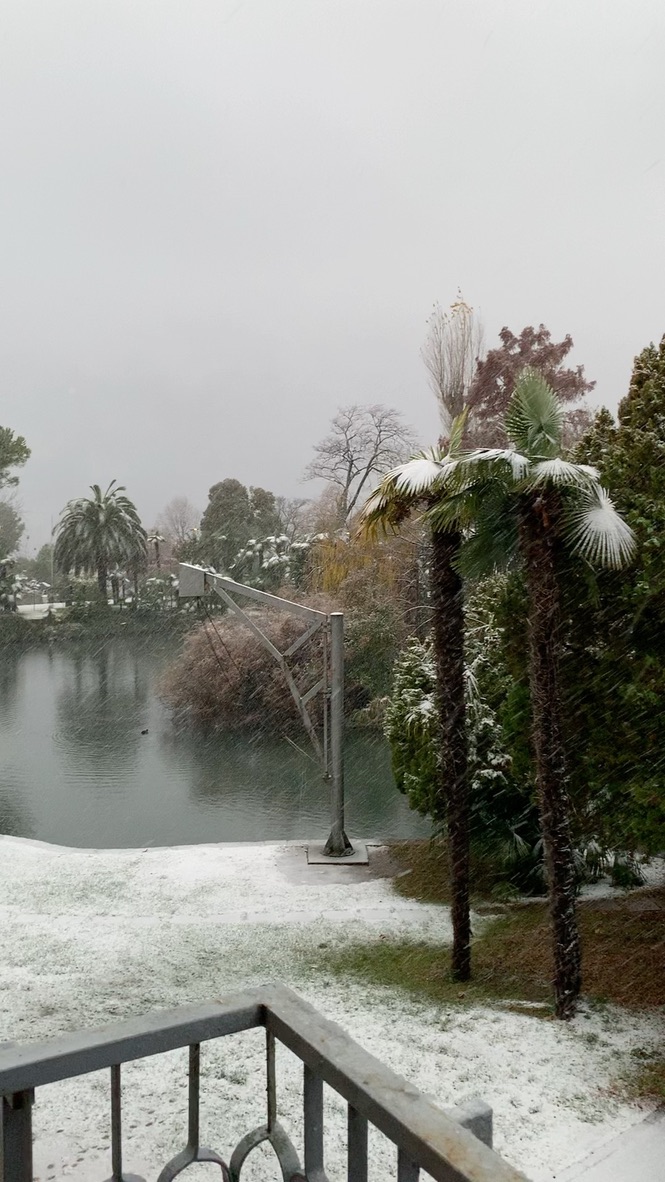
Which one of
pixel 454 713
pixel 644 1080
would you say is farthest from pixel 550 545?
pixel 644 1080

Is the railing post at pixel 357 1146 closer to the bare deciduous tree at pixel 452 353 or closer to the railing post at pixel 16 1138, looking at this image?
the railing post at pixel 16 1138

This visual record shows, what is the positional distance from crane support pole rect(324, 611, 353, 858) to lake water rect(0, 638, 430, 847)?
1.62m

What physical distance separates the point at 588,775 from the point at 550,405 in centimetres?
183

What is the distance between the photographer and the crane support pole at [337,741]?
21.9ft

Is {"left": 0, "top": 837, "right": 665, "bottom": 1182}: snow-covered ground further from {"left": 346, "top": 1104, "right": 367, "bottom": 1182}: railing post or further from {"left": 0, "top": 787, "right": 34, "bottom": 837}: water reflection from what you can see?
{"left": 0, "top": 787, "right": 34, "bottom": 837}: water reflection

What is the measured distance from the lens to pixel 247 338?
46594 millimetres

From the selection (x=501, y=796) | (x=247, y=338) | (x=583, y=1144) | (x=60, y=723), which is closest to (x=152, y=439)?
(x=247, y=338)

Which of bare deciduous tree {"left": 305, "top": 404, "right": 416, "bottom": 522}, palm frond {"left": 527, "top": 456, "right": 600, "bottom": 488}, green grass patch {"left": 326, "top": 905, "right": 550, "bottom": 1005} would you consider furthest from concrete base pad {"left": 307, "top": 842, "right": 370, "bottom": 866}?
bare deciduous tree {"left": 305, "top": 404, "right": 416, "bottom": 522}

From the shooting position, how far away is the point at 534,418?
4066 millimetres

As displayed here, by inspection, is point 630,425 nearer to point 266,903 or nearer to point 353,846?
point 266,903

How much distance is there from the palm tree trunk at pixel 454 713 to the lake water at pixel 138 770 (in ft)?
13.1

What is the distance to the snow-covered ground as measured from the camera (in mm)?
2605

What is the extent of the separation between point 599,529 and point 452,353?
1455 centimetres

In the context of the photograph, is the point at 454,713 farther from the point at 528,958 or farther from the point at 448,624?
the point at 528,958
